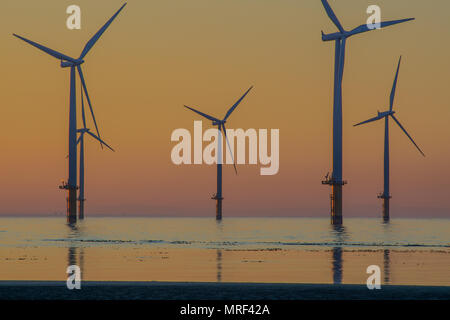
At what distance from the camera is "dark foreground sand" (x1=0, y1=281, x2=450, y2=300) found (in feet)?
80.2

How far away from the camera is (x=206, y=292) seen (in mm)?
25922

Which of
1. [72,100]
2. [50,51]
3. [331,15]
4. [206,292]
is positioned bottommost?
[206,292]

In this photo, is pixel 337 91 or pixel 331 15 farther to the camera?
pixel 337 91

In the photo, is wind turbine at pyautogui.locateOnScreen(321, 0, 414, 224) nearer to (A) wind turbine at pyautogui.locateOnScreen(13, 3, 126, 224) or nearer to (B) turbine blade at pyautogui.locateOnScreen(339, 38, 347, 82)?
(B) turbine blade at pyautogui.locateOnScreen(339, 38, 347, 82)

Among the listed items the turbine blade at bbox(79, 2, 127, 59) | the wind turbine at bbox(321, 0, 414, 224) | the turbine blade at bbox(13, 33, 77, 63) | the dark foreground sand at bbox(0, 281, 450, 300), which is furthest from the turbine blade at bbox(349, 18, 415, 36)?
the dark foreground sand at bbox(0, 281, 450, 300)

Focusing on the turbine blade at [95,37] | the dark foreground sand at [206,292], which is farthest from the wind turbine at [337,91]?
the dark foreground sand at [206,292]

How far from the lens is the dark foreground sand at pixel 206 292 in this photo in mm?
24438

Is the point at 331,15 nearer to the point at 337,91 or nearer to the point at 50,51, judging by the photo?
the point at 337,91

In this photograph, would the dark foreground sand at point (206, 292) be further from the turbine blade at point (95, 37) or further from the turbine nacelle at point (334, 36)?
the turbine nacelle at point (334, 36)

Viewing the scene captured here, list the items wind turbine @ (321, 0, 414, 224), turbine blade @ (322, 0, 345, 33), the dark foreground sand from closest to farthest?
the dark foreground sand < turbine blade @ (322, 0, 345, 33) < wind turbine @ (321, 0, 414, 224)

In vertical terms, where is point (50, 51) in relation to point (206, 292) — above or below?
above

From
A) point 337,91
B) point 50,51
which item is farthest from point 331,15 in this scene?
point 50,51
